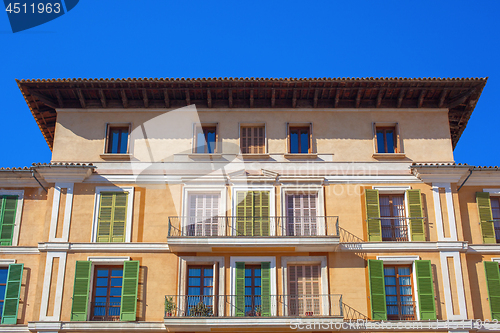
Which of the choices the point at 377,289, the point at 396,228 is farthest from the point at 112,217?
the point at 396,228

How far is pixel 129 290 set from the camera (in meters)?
18.2

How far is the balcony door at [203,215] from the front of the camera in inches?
756

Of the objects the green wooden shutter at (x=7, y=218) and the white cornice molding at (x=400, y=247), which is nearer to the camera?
the white cornice molding at (x=400, y=247)

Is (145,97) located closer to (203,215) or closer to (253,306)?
(203,215)

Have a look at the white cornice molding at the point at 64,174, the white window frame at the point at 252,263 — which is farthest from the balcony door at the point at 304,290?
the white cornice molding at the point at 64,174

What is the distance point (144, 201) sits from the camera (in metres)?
19.6

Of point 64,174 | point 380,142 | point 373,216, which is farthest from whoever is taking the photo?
point 380,142

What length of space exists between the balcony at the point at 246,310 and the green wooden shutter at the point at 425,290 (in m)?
2.55

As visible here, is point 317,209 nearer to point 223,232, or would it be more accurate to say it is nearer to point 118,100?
point 223,232

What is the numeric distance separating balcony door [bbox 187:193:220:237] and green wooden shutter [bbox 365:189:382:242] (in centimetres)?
500

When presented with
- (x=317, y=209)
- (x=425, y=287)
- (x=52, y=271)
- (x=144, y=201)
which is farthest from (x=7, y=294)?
(x=425, y=287)

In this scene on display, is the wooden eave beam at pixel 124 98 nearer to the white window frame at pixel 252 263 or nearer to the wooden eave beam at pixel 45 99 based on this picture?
the wooden eave beam at pixel 45 99

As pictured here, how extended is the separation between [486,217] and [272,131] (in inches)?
308

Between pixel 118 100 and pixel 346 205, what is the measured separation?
29.2ft
